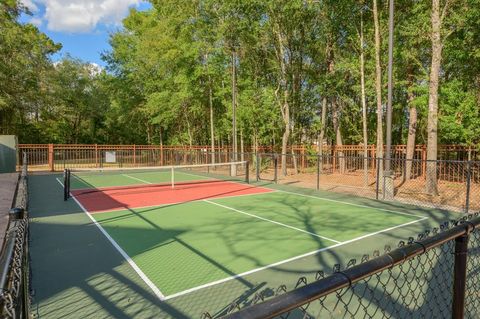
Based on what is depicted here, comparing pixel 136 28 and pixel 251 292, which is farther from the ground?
pixel 136 28

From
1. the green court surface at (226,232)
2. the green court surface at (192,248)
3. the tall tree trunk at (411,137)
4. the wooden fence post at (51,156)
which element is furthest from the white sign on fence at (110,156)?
the tall tree trunk at (411,137)

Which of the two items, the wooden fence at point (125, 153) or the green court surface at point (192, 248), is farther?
the wooden fence at point (125, 153)

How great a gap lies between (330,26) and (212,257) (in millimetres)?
18279

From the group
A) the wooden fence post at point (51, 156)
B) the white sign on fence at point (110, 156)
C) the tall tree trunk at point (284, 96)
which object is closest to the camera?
the tall tree trunk at point (284, 96)

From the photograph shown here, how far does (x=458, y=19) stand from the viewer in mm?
12922

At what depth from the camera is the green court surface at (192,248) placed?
4.56 m

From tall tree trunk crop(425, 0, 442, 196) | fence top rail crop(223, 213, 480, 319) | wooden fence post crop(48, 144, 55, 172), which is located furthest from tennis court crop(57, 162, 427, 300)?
wooden fence post crop(48, 144, 55, 172)

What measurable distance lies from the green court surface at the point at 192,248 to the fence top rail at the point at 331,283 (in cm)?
289

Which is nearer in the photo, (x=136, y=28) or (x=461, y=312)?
(x=461, y=312)

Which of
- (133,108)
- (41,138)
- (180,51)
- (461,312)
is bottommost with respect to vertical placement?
(461,312)

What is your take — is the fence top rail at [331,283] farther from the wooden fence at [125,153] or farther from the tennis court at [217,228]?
the wooden fence at [125,153]

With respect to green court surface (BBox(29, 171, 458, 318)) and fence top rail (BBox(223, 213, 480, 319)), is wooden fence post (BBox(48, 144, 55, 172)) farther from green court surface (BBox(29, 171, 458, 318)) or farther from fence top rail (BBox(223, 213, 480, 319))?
fence top rail (BBox(223, 213, 480, 319))

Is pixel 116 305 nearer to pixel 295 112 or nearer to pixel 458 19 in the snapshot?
pixel 458 19

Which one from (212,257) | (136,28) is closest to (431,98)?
(212,257)
